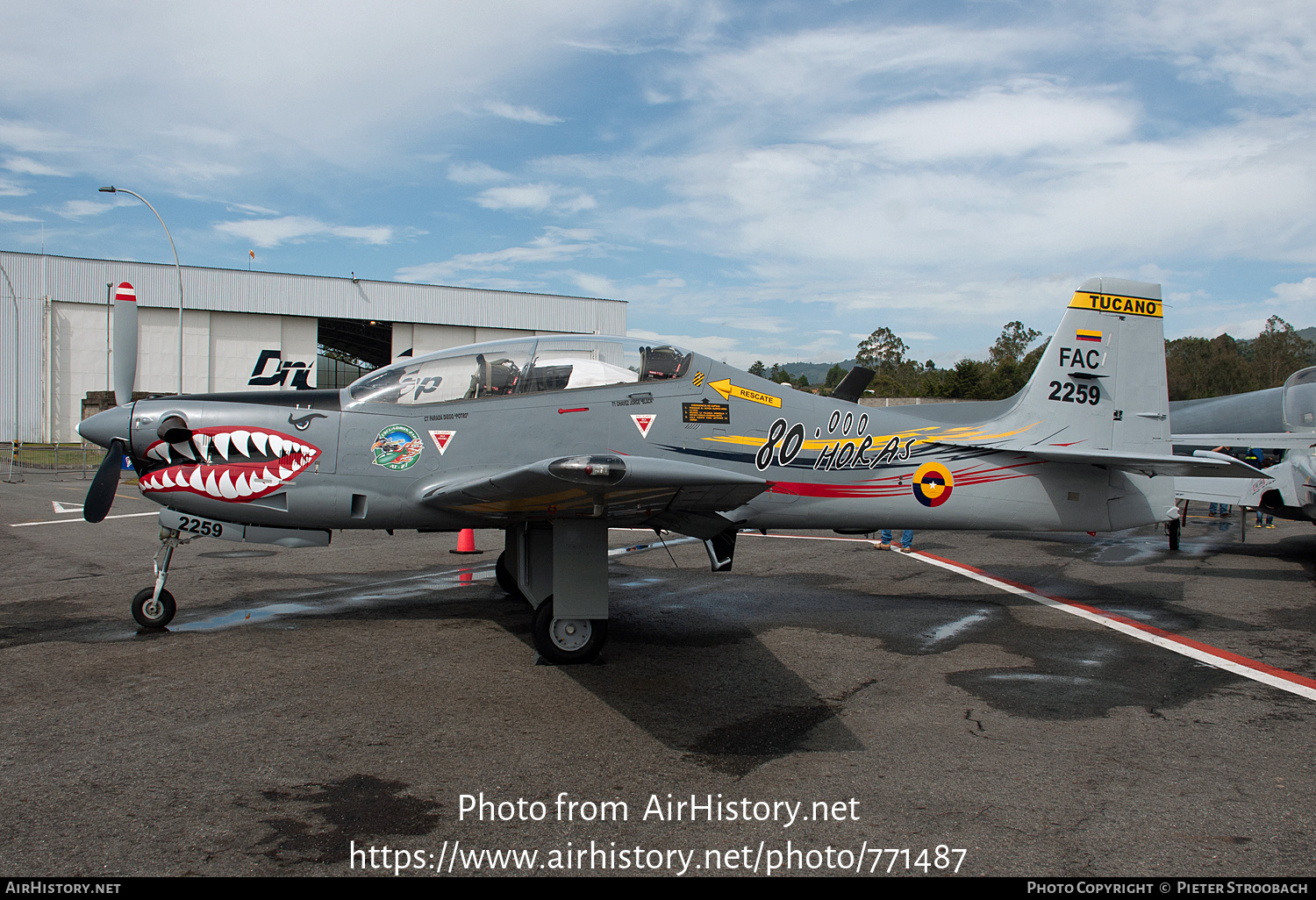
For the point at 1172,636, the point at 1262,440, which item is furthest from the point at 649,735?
the point at 1262,440

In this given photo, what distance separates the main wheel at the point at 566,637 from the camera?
5.84m

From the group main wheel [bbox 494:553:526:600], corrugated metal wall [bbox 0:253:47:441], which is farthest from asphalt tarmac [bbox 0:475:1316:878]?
corrugated metal wall [bbox 0:253:47:441]

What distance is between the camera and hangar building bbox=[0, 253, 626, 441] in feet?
121

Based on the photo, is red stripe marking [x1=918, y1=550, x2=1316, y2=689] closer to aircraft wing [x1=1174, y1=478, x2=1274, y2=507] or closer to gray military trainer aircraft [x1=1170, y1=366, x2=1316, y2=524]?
gray military trainer aircraft [x1=1170, y1=366, x2=1316, y2=524]

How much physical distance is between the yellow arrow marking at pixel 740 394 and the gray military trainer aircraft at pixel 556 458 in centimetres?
2

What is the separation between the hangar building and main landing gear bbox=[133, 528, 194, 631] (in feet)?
103

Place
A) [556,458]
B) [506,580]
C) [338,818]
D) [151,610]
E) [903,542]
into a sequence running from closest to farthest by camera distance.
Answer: [338,818] < [556,458] < [151,610] < [506,580] < [903,542]

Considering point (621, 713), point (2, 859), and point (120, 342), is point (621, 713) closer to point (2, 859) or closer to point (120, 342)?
point (2, 859)

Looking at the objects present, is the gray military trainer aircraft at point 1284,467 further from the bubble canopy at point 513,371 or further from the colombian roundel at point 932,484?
the bubble canopy at point 513,371

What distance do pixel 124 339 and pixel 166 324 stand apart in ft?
118

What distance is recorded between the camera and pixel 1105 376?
26.2 ft

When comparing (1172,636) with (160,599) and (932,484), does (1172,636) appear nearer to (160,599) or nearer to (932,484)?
(932,484)

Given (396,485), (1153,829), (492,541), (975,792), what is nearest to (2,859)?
(396,485)

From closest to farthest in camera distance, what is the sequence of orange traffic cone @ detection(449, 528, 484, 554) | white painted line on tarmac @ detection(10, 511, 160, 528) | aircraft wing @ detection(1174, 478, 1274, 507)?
orange traffic cone @ detection(449, 528, 484, 554) < aircraft wing @ detection(1174, 478, 1274, 507) < white painted line on tarmac @ detection(10, 511, 160, 528)
